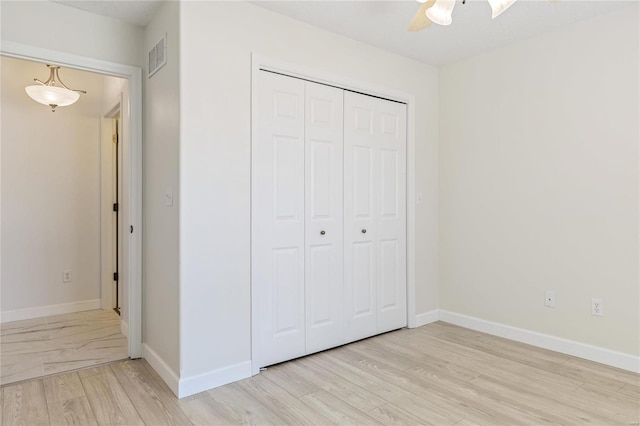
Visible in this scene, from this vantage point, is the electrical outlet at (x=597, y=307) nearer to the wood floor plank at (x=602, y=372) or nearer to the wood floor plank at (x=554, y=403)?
the wood floor plank at (x=602, y=372)

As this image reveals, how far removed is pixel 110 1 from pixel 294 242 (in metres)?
1.97

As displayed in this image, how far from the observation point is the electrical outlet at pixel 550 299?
3.03 m

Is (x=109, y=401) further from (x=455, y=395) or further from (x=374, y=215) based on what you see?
(x=374, y=215)

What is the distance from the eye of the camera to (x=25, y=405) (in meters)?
2.17

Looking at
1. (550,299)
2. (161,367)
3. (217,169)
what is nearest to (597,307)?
(550,299)

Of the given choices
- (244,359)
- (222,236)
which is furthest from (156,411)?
(222,236)

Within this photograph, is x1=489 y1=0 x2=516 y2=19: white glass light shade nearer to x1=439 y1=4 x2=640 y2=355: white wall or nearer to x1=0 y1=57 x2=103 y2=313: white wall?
x1=439 y1=4 x2=640 y2=355: white wall

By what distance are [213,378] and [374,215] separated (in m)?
1.77

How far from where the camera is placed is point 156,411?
6.91 ft

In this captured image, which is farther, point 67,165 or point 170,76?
point 67,165

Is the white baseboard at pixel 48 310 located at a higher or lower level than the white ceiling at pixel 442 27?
lower

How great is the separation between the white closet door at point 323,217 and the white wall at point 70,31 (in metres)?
1.32

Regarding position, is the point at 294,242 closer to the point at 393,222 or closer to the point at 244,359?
the point at 244,359

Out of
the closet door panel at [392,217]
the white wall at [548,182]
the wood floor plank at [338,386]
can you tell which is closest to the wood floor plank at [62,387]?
the wood floor plank at [338,386]
